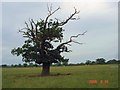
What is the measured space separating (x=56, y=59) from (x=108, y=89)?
24.3 m

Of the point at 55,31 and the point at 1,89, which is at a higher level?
the point at 55,31

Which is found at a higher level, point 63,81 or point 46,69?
point 46,69

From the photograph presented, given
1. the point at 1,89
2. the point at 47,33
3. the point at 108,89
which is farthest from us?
the point at 47,33

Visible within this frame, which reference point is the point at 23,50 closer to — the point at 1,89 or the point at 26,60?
the point at 26,60

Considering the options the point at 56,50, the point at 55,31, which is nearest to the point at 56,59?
the point at 56,50

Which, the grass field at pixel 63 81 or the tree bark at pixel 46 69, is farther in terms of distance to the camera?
the tree bark at pixel 46 69

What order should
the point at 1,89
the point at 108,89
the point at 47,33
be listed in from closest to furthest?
the point at 108,89 → the point at 1,89 → the point at 47,33

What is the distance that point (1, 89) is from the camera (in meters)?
23.1

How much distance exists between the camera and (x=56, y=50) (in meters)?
44.7

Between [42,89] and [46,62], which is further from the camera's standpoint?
[46,62]

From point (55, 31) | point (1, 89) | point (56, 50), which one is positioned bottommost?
point (1, 89)

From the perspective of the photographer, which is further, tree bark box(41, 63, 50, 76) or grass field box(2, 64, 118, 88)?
tree bark box(41, 63, 50, 76)

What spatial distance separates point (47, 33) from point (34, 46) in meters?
2.79

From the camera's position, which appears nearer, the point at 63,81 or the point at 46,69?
the point at 63,81
